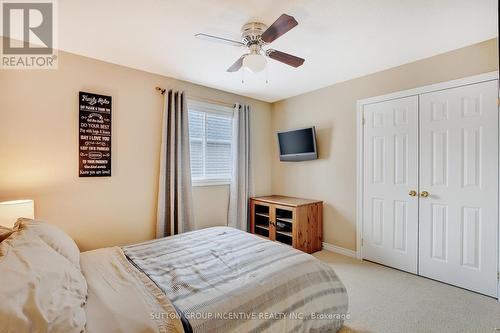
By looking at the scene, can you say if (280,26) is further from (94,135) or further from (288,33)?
(94,135)

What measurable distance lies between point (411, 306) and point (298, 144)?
2.46 m

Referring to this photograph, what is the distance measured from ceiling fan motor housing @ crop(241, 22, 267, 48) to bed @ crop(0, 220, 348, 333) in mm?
1823

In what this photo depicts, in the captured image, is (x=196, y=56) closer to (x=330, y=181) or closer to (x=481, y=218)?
(x=330, y=181)

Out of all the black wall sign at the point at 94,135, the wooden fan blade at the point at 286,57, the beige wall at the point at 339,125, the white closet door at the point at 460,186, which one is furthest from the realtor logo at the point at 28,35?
the white closet door at the point at 460,186

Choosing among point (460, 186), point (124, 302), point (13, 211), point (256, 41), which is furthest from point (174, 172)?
point (460, 186)

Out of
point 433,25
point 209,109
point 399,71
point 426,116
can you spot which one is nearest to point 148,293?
point 209,109

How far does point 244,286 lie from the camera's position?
4.78ft

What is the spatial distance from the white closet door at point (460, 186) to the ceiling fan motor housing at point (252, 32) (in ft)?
6.74

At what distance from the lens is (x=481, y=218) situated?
7.72 feet

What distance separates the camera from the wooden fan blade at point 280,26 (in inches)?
61.6

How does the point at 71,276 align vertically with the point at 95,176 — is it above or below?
below

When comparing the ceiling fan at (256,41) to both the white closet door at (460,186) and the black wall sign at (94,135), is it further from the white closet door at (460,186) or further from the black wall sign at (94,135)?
the white closet door at (460,186)

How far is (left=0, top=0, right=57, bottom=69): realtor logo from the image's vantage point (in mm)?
1854

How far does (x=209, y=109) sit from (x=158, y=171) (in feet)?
4.05
